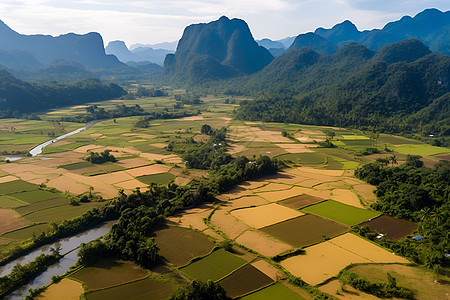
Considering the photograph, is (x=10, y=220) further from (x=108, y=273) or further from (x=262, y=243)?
(x=262, y=243)

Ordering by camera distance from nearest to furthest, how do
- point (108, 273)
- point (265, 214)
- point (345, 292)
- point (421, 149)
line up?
point (345, 292)
point (108, 273)
point (265, 214)
point (421, 149)

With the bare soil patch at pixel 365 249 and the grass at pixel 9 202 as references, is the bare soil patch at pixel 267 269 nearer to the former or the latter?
the bare soil patch at pixel 365 249

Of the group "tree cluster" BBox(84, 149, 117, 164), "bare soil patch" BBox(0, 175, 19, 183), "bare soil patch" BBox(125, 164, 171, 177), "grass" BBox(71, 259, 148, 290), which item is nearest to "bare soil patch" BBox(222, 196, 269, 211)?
"grass" BBox(71, 259, 148, 290)

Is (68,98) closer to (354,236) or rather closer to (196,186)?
(196,186)

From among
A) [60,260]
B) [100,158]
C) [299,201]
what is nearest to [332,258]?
[299,201]

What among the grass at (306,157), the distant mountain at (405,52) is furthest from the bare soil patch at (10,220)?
the distant mountain at (405,52)
